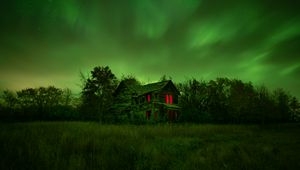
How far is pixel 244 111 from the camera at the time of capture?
149 ft

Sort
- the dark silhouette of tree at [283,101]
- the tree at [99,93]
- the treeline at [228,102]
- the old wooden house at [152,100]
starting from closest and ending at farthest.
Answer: the tree at [99,93]
the old wooden house at [152,100]
the treeline at [228,102]
the dark silhouette of tree at [283,101]

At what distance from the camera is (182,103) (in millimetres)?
45188

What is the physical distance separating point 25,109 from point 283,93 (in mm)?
74461

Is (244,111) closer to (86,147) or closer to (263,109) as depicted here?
(263,109)

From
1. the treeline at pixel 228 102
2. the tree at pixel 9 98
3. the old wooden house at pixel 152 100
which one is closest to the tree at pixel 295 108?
the treeline at pixel 228 102

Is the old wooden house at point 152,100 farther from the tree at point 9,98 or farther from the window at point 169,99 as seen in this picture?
the tree at point 9,98

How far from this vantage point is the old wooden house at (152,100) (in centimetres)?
3407

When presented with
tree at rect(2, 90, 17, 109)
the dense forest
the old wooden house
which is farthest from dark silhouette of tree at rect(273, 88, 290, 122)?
tree at rect(2, 90, 17, 109)

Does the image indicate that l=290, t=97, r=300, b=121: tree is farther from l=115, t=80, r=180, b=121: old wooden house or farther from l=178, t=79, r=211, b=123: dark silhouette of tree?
l=115, t=80, r=180, b=121: old wooden house

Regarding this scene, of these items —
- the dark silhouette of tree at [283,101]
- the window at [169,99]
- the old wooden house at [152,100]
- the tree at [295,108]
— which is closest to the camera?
the old wooden house at [152,100]

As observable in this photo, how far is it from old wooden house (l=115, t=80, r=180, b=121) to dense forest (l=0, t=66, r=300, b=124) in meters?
1.78

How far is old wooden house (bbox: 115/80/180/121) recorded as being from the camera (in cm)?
3407

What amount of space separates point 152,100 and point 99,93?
11420 mm

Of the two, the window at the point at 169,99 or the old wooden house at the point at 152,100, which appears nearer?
the old wooden house at the point at 152,100
